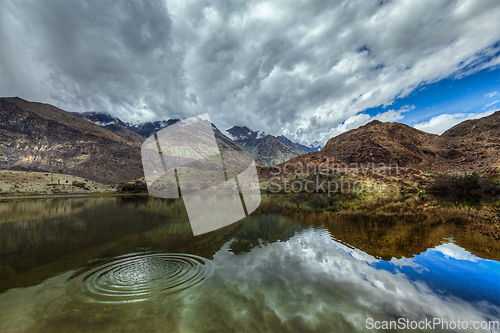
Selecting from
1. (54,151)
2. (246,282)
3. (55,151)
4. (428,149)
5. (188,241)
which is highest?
(54,151)

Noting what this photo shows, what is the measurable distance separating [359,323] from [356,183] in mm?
53719

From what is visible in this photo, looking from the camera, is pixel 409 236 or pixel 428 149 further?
pixel 428 149

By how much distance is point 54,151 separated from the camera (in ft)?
478

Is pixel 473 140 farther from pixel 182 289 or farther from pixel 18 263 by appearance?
pixel 18 263

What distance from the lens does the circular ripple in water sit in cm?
566

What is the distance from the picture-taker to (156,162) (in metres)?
176

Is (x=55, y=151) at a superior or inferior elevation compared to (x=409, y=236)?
superior

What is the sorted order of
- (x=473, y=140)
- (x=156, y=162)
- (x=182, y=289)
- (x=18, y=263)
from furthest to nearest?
1. (x=156, y=162)
2. (x=473, y=140)
3. (x=18, y=263)
4. (x=182, y=289)

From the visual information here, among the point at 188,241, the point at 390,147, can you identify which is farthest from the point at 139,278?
the point at 390,147

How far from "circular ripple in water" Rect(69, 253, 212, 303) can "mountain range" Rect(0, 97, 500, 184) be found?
65.7 meters

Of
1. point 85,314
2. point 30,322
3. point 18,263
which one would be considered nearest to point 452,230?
point 85,314

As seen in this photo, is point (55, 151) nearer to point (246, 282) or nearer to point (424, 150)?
point (246, 282)

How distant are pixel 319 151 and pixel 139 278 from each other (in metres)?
83.5

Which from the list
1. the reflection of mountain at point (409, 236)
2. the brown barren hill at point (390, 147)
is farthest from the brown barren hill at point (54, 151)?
the reflection of mountain at point (409, 236)
